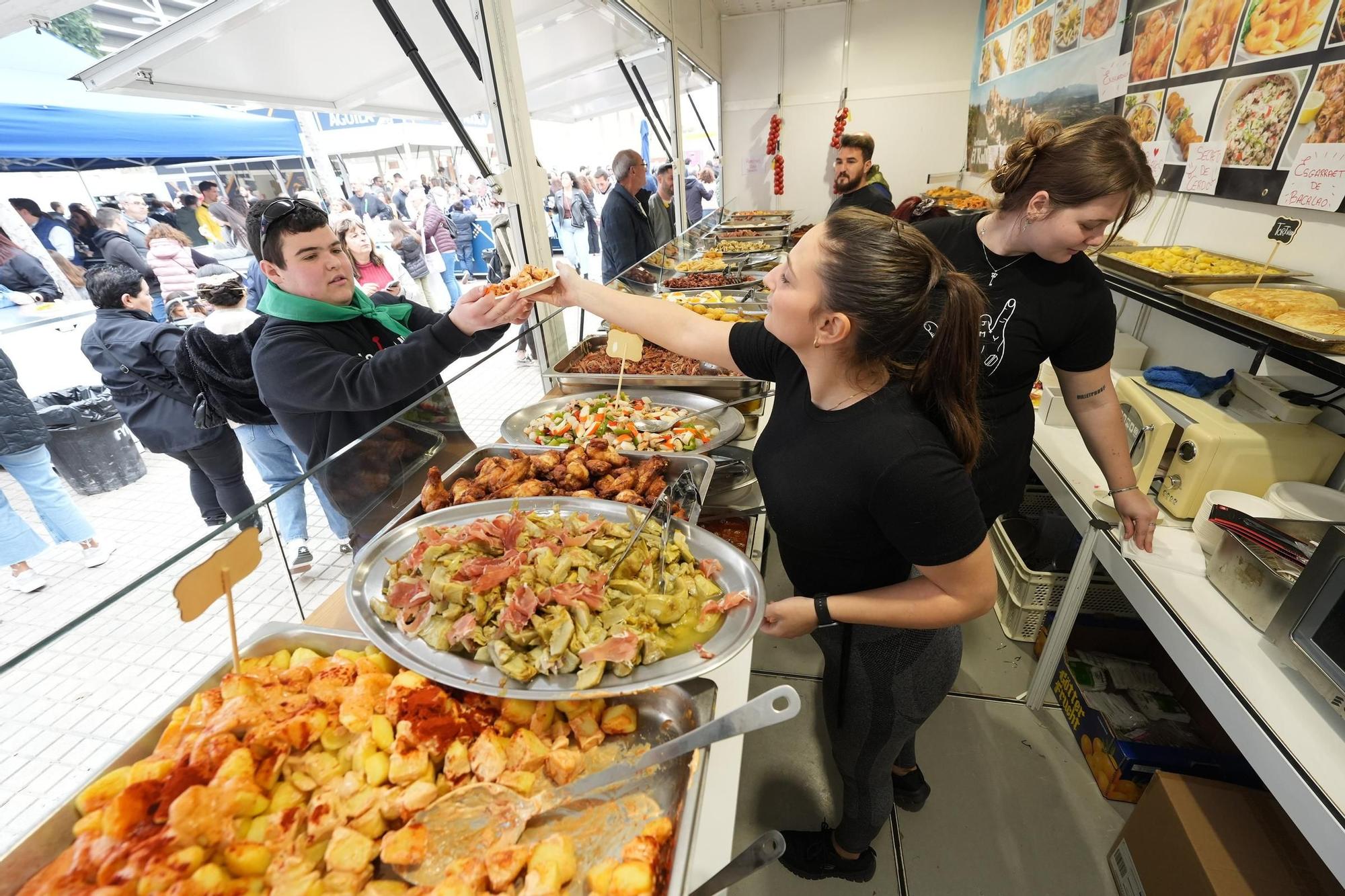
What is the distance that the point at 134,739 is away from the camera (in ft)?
3.19

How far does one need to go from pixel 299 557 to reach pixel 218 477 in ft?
11.1

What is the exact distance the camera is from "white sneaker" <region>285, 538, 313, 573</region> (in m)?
1.32

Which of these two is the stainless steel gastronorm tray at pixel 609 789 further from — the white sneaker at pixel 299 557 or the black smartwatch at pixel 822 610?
the black smartwatch at pixel 822 610

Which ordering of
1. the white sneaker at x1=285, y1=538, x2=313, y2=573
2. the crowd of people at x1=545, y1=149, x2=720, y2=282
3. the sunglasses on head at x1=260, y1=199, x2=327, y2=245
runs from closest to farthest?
the white sneaker at x1=285, y1=538, x2=313, y2=573 → the sunglasses on head at x1=260, y1=199, x2=327, y2=245 → the crowd of people at x1=545, y1=149, x2=720, y2=282

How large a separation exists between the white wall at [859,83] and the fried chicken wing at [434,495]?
9.95 m

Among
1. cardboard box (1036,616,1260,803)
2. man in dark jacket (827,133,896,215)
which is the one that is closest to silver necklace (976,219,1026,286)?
cardboard box (1036,616,1260,803)

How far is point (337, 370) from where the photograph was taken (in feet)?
6.35

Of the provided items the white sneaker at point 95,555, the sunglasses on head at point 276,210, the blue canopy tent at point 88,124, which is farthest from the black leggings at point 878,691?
the white sneaker at point 95,555

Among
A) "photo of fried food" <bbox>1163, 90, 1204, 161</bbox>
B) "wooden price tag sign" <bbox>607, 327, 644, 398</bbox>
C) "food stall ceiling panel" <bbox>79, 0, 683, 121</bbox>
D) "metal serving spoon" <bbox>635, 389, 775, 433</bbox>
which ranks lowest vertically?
"metal serving spoon" <bbox>635, 389, 775, 433</bbox>

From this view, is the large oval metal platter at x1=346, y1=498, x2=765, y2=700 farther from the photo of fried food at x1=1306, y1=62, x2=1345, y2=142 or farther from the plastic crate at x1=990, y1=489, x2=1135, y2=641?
the photo of fried food at x1=1306, y1=62, x2=1345, y2=142

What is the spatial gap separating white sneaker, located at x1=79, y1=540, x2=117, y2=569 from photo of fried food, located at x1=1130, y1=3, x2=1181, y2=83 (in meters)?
7.78

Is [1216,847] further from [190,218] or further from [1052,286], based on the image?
[190,218]

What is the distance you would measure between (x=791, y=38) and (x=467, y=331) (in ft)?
32.8

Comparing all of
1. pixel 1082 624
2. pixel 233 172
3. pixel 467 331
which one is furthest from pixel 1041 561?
pixel 233 172
